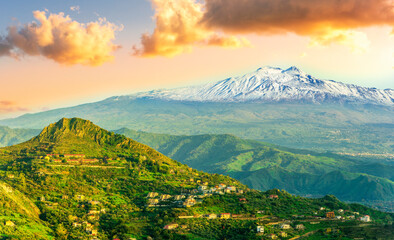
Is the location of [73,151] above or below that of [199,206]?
above

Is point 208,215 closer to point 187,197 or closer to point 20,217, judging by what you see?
point 187,197

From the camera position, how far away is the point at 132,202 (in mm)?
82875

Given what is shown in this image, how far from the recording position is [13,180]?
8400 cm

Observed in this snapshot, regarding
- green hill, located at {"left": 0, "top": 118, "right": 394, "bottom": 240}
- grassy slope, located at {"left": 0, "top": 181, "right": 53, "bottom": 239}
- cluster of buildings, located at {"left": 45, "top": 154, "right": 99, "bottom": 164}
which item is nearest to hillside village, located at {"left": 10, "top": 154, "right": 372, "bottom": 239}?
green hill, located at {"left": 0, "top": 118, "right": 394, "bottom": 240}

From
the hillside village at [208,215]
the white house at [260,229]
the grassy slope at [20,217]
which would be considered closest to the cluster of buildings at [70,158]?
the hillside village at [208,215]

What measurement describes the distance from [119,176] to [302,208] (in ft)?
128

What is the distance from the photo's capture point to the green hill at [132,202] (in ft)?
Result: 220

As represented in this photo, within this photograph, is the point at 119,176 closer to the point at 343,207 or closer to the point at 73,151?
the point at 73,151

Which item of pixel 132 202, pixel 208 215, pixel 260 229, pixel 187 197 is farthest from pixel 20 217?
pixel 260 229

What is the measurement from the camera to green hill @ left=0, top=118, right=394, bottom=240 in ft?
220

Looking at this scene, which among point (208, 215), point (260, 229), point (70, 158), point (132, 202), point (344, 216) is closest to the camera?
point (260, 229)

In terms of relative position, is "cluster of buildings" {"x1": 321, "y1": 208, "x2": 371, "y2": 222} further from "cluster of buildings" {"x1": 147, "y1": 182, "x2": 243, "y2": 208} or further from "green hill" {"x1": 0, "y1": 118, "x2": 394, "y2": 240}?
"cluster of buildings" {"x1": 147, "y1": 182, "x2": 243, "y2": 208}

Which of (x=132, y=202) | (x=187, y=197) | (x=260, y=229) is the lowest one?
(x=260, y=229)

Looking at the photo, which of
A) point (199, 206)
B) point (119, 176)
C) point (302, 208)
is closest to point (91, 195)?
point (119, 176)
